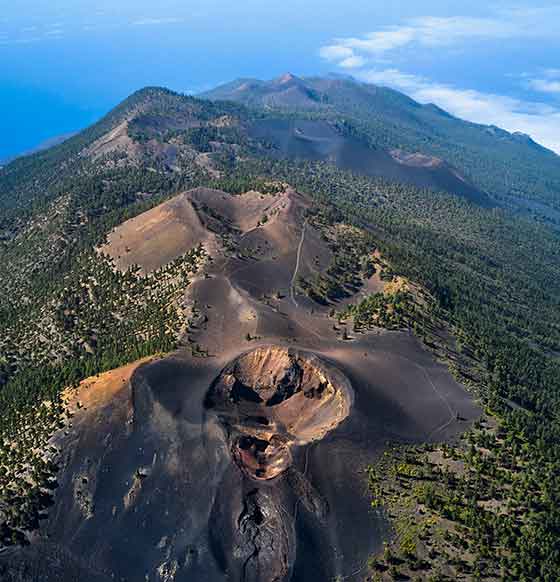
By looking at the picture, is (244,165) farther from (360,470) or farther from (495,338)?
(360,470)

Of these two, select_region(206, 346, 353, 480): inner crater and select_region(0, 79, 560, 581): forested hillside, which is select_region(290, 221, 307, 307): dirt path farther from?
select_region(206, 346, 353, 480): inner crater

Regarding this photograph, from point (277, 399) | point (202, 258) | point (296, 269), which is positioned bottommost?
point (296, 269)

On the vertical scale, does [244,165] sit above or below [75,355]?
below

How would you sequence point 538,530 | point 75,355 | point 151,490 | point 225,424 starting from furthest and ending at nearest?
point 75,355 → point 225,424 → point 151,490 → point 538,530

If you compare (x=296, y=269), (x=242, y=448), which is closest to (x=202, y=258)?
(x=296, y=269)

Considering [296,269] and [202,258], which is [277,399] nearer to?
[202,258]

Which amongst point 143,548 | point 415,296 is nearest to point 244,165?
point 415,296
